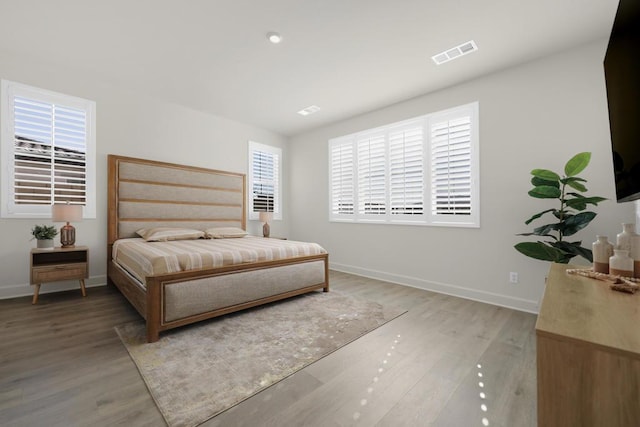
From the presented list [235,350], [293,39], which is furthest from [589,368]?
[293,39]

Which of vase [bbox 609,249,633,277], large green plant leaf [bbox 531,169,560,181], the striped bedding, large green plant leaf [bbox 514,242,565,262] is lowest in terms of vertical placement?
the striped bedding

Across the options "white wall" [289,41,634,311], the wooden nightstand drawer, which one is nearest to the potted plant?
"white wall" [289,41,634,311]

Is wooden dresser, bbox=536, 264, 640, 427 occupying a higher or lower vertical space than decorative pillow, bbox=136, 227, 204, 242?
lower

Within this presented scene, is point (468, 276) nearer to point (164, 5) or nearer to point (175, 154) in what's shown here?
point (164, 5)

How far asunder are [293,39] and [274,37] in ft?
0.62

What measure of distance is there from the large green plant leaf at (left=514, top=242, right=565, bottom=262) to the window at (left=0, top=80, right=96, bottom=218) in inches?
202

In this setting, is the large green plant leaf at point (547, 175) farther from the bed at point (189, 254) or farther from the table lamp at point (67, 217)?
the table lamp at point (67, 217)

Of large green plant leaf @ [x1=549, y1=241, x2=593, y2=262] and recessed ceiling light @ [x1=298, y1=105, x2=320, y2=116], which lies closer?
large green plant leaf @ [x1=549, y1=241, x2=593, y2=262]

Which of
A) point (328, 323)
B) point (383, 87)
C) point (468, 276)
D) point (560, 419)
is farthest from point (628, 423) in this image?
point (383, 87)

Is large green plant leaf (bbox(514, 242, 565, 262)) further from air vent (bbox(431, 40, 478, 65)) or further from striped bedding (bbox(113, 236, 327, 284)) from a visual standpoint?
striped bedding (bbox(113, 236, 327, 284))

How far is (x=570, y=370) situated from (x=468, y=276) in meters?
2.95

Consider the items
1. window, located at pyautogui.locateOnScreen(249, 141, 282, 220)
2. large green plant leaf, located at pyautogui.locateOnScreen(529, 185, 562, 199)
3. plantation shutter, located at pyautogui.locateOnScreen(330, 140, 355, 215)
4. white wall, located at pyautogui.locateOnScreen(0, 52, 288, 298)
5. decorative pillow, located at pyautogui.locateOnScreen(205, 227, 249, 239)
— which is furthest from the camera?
window, located at pyautogui.locateOnScreen(249, 141, 282, 220)

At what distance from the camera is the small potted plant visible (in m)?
3.07

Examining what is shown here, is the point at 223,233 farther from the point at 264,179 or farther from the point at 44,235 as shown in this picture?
the point at 44,235
